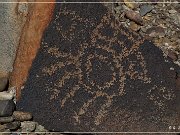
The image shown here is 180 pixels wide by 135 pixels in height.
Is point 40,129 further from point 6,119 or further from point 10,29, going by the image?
point 10,29

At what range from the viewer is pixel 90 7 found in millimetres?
2100

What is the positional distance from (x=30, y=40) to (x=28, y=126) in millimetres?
384

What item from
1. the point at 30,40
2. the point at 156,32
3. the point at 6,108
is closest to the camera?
the point at 6,108

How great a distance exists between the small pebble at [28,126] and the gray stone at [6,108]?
2.8 inches

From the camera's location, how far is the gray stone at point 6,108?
188 centimetres

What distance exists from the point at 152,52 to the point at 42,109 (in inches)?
20.8

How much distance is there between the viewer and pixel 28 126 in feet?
6.26

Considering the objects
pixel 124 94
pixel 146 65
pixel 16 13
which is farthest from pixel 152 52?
pixel 16 13

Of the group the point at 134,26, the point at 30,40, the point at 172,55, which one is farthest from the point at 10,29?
the point at 172,55

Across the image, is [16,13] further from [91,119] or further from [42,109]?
[91,119]

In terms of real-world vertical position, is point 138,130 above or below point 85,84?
below

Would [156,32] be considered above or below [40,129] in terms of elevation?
above

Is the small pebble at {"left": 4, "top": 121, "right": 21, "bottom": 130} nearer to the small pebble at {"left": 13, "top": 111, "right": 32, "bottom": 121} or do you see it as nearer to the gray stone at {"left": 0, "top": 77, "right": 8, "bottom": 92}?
the small pebble at {"left": 13, "top": 111, "right": 32, "bottom": 121}

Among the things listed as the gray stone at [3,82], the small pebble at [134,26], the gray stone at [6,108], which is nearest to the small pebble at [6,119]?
the gray stone at [6,108]
